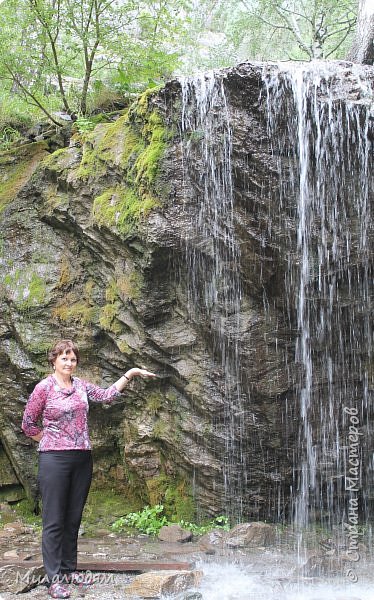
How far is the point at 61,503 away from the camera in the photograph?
13.4 feet

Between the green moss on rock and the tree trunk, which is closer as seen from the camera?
the green moss on rock

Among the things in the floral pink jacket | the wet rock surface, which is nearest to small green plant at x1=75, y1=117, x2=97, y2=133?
the floral pink jacket

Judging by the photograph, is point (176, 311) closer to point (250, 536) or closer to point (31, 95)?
point (250, 536)

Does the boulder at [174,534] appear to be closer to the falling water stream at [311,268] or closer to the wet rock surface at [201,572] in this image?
the wet rock surface at [201,572]

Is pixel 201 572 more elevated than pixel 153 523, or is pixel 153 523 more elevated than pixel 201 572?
pixel 201 572

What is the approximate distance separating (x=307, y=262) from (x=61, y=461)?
3122mm

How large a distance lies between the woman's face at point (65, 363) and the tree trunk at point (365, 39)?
5948 millimetres

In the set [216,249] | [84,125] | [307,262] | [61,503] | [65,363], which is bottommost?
[61,503]

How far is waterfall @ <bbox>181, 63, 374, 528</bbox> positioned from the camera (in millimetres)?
5512

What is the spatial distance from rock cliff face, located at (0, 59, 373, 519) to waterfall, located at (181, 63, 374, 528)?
0.08 ft

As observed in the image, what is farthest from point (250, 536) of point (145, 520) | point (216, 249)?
point (216, 249)

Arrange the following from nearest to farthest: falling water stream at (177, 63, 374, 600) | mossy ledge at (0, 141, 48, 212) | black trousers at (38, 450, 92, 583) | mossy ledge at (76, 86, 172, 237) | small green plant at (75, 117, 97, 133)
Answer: black trousers at (38, 450, 92, 583), falling water stream at (177, 63, 374, 600), mossy ledge at (76, 86, 172, 237), small green plant at (75, 117, 97, 133), mossy ledge at (0, 141, 48, 212)

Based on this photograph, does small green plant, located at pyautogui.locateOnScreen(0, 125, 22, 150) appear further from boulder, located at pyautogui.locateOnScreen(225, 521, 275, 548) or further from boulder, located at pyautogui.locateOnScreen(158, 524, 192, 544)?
boulder, located at pyautogui.locateOnScreen(225, 521, 275, 548)

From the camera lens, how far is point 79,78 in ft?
30.9
